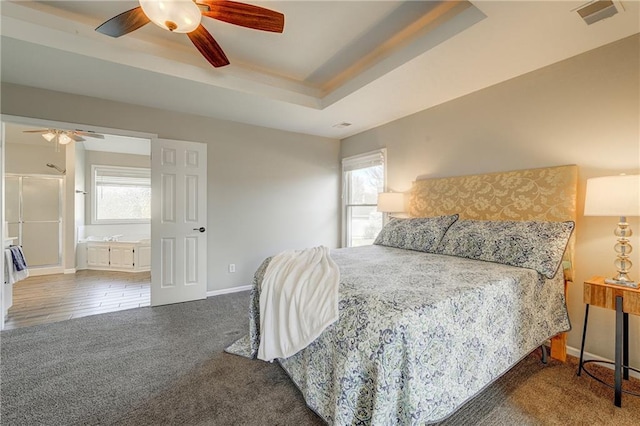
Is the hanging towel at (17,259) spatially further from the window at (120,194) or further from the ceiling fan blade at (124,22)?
the window at (120,194)

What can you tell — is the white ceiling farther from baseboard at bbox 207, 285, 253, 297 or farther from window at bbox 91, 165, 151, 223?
window at bbox 91, 165, 151, 223

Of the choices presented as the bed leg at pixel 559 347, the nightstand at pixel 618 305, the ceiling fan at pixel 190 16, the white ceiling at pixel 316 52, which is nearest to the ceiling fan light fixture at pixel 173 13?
the ceiling fan at pixel 190 16

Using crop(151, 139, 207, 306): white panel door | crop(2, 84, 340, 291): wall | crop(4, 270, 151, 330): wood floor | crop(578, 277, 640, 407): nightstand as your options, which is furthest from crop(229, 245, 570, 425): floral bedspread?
crop(4, 270, 151, 330): wood floor

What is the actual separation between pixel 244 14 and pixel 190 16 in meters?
0.32

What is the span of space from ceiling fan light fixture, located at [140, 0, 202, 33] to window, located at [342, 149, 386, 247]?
9.95ft

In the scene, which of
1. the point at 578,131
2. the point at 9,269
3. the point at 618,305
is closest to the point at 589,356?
the point at 618,305

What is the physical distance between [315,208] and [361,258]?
245cm

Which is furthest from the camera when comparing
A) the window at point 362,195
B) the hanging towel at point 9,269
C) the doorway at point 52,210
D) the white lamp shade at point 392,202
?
the doorway at point 52,210

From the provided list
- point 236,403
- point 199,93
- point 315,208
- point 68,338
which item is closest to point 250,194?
point 315,208

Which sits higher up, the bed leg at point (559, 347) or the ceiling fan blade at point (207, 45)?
the ceiling fan blade at point (207, 45)

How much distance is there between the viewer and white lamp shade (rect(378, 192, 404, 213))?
3607 millimetres

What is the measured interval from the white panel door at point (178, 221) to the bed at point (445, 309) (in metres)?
1.60

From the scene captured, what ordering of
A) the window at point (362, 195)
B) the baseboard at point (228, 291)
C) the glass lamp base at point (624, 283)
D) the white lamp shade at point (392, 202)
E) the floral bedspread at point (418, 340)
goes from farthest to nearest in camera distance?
1. the window at point (362, 195)
2. the baseboard at point (228, 291)
3. the white lamp shade at point (392, 202)
4. the glass lamp base at point (624, 283)
5. the floral bedspread at point (418, 340)

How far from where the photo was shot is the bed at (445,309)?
46.4 inches
